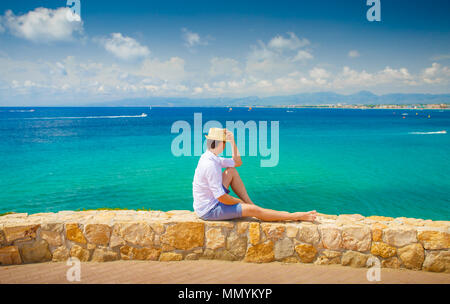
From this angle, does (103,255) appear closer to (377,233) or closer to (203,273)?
(203,273)

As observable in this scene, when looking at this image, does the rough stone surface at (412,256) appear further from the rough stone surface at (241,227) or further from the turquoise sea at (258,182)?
the turquoise sea at (258,182)

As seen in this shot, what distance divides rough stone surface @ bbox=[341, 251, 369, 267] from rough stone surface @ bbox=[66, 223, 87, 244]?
146 inches

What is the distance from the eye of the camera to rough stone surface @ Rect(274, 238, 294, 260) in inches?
170

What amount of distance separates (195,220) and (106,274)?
135 centimetres

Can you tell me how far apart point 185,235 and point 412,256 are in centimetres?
319

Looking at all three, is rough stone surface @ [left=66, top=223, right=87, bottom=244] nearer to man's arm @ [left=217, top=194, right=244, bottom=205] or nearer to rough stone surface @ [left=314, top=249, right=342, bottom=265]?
man's arm @ [left=217, top=194, right=244, bottom=205]

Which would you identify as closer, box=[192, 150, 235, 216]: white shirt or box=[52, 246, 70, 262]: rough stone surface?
box=[192, 150, 235, 216]: white shirt

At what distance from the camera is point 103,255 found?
4.29 meters

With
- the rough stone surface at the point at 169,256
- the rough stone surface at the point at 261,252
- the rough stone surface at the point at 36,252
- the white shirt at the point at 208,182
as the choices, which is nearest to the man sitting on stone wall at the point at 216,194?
the white shirt at the point at 208,182

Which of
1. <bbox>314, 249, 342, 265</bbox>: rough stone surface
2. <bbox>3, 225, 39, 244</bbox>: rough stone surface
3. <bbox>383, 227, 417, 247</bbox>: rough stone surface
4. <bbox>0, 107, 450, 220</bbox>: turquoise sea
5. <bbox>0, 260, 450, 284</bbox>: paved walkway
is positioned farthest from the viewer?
<bbox>0, 107, 450, 220</bbox>: turquoise sea

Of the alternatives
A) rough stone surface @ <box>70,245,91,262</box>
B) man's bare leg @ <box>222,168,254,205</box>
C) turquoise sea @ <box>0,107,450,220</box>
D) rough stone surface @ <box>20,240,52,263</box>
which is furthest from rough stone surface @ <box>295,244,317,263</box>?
turquoise sea @ <box>0,107,450,220</box>

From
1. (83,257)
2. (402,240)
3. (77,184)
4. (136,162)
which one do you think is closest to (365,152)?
(136,162)

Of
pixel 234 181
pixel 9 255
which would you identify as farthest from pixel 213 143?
pixel 9 255

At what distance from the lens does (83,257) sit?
427 cm
